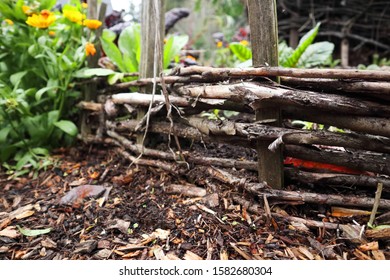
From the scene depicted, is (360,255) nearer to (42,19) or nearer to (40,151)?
(40,151)

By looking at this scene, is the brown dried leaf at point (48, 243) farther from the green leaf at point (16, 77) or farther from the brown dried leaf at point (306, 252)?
the green leaf at point (16, 77)

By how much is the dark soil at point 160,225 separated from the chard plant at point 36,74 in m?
0.36

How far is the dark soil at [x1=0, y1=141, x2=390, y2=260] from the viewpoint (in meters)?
0.96

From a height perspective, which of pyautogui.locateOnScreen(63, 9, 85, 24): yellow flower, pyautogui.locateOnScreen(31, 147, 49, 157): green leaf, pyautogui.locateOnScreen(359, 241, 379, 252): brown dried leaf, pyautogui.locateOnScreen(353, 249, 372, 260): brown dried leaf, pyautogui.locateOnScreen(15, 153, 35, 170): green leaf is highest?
pyautogui.locateOnScreen(63, 9, 85, 24): yellow flower

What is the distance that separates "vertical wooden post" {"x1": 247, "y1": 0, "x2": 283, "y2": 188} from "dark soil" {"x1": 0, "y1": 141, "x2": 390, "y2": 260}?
5.6 inches

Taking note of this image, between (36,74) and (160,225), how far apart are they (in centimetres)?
136

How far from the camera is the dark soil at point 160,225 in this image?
3.17ft

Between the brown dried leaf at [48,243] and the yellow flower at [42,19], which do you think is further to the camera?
the yellow flower at [42,19]

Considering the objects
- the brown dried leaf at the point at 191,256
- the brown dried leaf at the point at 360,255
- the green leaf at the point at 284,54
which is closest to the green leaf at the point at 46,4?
the green leaf at the point at 284,54

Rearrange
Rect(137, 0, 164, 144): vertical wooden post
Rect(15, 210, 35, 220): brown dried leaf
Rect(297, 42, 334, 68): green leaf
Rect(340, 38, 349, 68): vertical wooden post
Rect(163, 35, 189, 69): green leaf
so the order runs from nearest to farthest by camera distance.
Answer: Rect(15, 210, 35, 220): brown dried leaf < Rect(137, 0, 164, 144): vertical wooden post < Rect(163, 35, 189, 69): green leaf < Rect(297, 42, 334, 68): green leaf < Rect(340, 38, 349, 68): vertical wooden post

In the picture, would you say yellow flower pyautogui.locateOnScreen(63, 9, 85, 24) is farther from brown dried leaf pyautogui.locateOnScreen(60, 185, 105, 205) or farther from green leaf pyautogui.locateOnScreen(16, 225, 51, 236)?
green leaf pyautogui.locateOnScreen(16, 225, 51, 236)

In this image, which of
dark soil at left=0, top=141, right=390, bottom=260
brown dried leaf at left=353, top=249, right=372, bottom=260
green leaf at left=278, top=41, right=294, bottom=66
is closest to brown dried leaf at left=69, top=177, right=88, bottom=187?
Result: dark soil at left=0, top=141, right=390, bottom=260

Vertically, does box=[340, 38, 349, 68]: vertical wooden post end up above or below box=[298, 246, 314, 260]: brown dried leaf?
above
